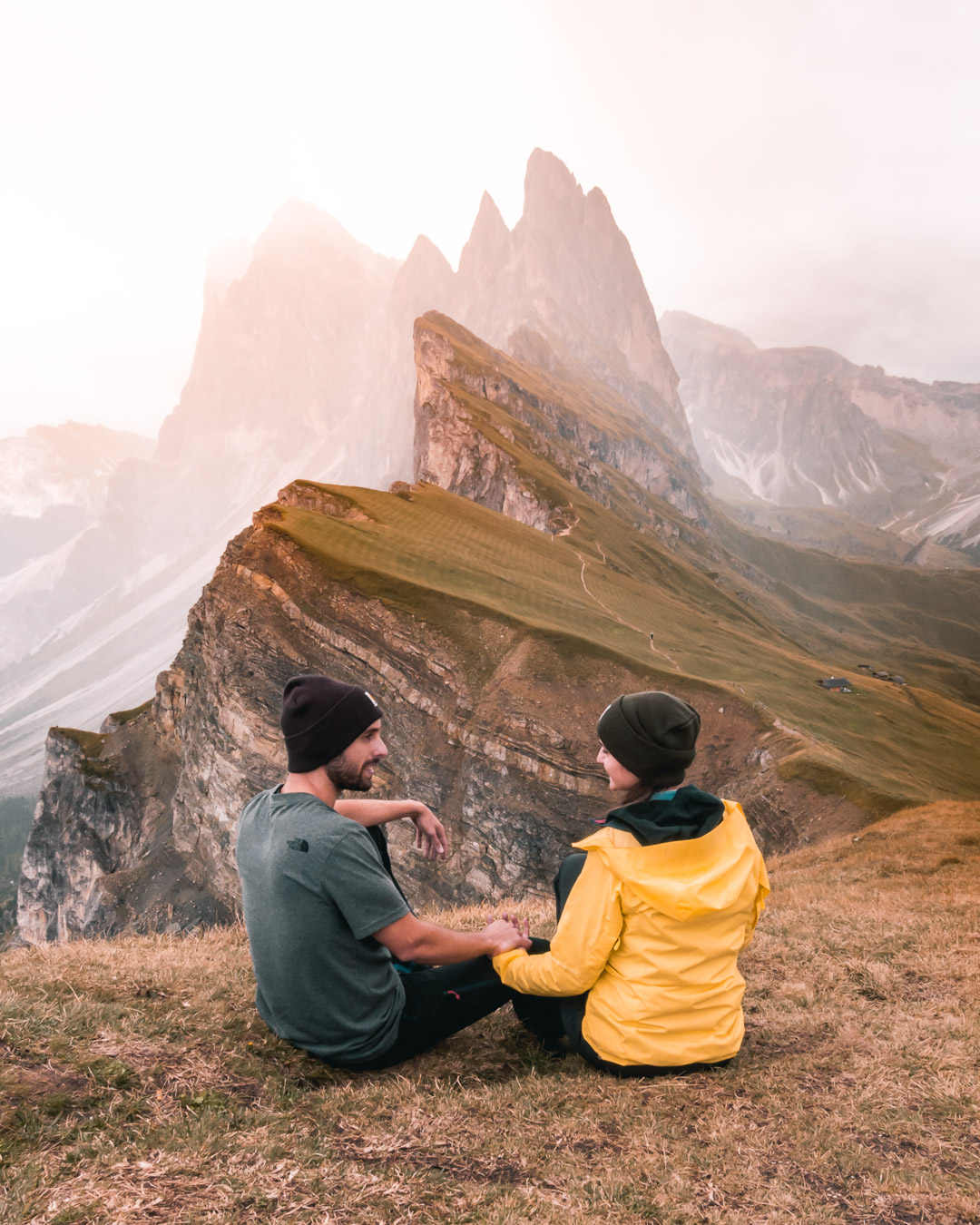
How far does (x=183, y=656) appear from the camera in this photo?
68.2 metres

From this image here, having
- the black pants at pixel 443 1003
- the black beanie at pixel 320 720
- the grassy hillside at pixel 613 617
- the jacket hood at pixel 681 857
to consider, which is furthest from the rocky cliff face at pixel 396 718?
the black beanie at pixel 320 720

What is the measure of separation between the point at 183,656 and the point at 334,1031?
228 feet

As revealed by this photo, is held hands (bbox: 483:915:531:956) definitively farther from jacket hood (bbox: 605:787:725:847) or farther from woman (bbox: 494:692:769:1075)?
jacket hood (bbox: 605:787:725:847)

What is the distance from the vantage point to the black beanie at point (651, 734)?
218 inches

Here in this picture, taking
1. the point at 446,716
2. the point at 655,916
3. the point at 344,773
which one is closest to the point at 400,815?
the point at 344,773

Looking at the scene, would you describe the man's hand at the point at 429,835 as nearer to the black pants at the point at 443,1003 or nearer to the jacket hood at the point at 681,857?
the black pants at the point at 443,1003

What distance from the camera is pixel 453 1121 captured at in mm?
5191

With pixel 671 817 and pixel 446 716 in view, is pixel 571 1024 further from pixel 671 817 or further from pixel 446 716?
pixel 446 716

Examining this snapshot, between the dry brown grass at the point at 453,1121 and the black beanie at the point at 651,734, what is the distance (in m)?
2.75

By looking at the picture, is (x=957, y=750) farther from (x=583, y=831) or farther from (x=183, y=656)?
(x=183, y=656)

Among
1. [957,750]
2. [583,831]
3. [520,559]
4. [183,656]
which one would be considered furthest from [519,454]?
[583,831]

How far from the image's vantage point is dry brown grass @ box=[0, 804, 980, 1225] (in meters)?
4.17

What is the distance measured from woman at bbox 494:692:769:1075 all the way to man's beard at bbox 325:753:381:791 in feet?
6.55

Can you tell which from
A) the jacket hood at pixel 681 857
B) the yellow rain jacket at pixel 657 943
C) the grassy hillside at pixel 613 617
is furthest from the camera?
the grassy hillside at pixel 613 617
